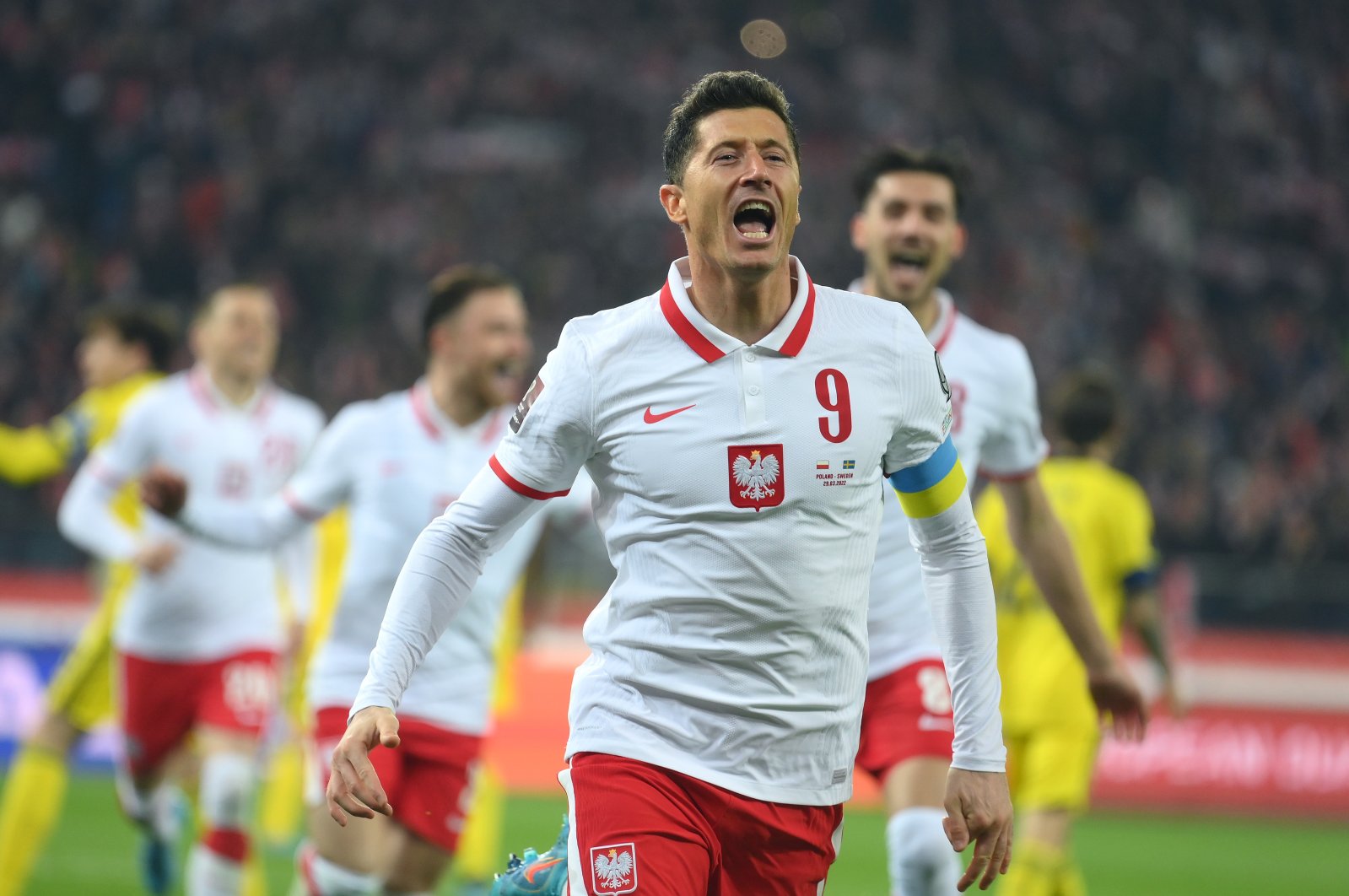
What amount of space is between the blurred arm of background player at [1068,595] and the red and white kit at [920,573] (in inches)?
3.9

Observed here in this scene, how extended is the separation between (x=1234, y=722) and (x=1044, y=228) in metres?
9.34

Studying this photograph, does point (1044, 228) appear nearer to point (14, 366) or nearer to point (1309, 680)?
point (1309, 680)

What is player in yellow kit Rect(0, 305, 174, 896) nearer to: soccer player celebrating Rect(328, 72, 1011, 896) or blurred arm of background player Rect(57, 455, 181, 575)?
blurred arm of background player Rect(57, 455, 181, 575)

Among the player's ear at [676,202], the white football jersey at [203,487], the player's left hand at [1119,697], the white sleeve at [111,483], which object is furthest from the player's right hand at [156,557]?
the player's ear at [676,202]

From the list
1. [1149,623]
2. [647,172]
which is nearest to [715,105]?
[1149,623]

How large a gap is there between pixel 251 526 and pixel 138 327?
12.3 ft

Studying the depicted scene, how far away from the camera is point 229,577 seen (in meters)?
7.43

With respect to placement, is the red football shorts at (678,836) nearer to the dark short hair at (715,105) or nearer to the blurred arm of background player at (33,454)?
the dark short hair at (715,105)

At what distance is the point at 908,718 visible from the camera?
186 inches

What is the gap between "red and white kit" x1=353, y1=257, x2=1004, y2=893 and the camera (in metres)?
3.22

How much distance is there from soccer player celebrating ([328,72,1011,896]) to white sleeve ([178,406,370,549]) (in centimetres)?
252

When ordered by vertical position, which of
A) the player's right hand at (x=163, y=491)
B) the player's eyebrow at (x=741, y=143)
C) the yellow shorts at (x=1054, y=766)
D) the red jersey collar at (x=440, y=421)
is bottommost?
the yellow shorts at (x=1054, y=766)

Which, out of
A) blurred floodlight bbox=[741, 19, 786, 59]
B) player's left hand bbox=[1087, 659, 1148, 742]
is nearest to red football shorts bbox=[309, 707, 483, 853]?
player's left hand bbox=[1087, 659, 1148, 742]

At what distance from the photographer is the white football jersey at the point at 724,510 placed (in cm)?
322
